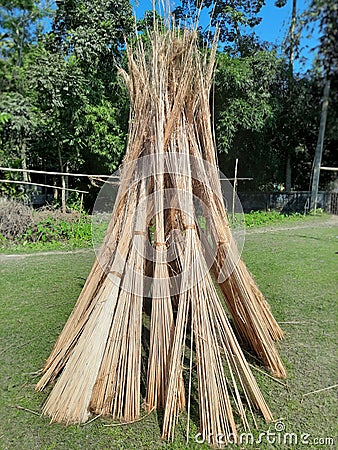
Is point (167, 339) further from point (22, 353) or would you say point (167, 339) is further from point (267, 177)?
point (267, 177)

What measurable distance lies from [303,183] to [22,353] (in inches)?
451

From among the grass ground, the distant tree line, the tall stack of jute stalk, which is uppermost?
the distant tree line

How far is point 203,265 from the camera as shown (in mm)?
1701

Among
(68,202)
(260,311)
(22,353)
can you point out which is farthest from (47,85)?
(260,311)

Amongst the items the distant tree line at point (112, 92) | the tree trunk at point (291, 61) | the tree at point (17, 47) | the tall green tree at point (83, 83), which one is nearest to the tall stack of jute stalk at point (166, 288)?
the distant tree line at point (112, 92)

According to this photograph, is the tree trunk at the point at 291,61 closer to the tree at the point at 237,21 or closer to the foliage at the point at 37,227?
the tree at the point at 237,21

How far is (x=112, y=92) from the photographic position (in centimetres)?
816

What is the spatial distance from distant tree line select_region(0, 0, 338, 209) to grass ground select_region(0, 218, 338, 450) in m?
2.81

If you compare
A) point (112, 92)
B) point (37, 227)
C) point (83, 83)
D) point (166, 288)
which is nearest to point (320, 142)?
point (112, 92)
